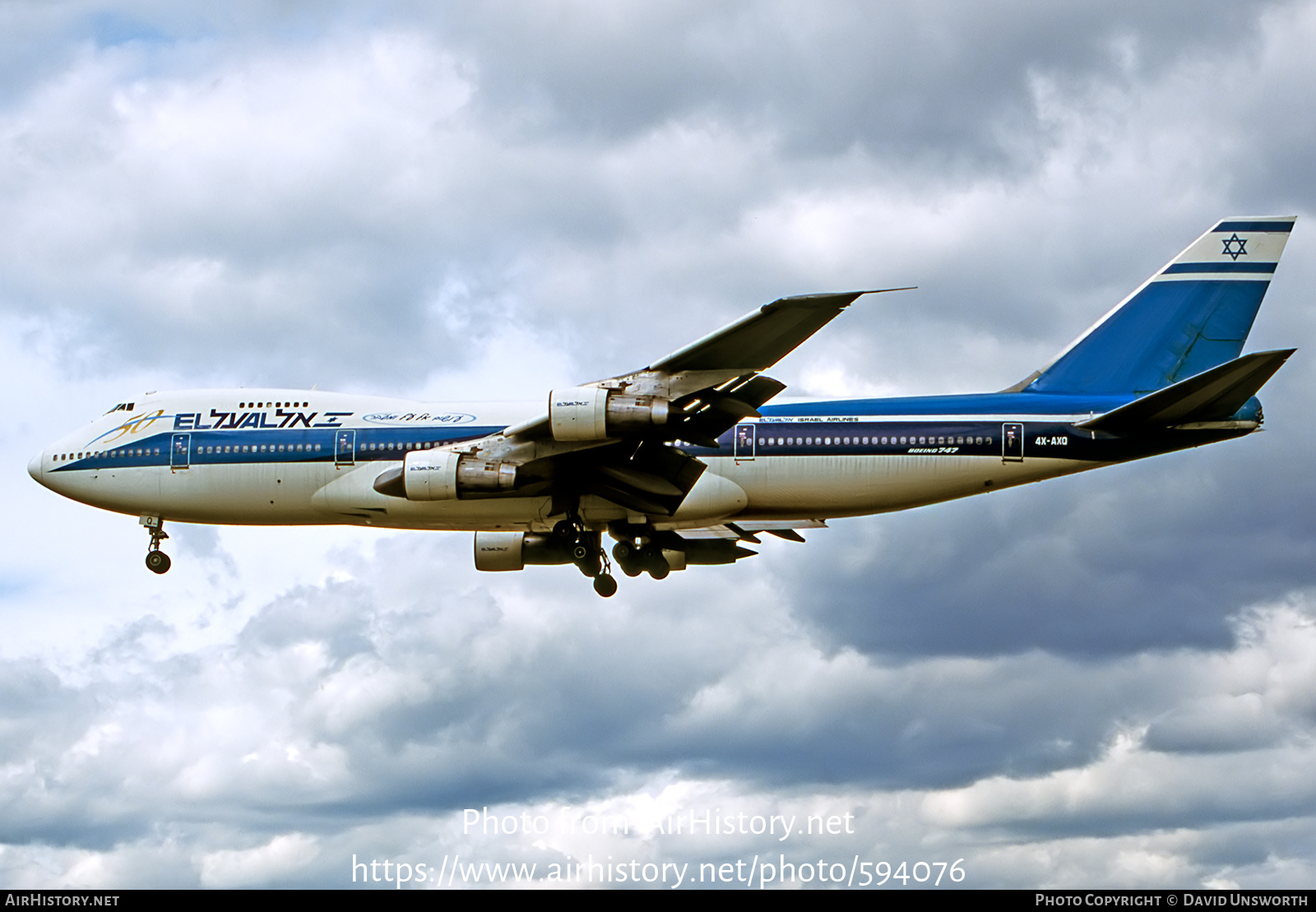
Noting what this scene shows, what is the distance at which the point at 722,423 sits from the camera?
34.4m

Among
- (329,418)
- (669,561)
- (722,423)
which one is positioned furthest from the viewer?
(669,561)

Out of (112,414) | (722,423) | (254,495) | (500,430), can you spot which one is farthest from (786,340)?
(112,414)

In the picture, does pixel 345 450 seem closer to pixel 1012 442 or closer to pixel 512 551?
pixel 512 551

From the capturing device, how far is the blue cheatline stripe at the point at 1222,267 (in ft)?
131

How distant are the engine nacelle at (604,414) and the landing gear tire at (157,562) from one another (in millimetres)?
14851

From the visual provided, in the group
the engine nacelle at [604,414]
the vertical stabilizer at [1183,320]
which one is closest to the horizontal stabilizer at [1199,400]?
the vertical stabilizer at [1183,320]

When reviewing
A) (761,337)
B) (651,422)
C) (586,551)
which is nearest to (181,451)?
(586,551)

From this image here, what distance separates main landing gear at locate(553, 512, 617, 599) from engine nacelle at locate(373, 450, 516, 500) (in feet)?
9.84

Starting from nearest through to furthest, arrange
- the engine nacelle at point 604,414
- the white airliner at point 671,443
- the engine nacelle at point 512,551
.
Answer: the engine nacelle at point 604,414
the white airliner at point 671,443
the engine nacelle at point 512,551

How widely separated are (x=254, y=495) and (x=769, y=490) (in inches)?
538

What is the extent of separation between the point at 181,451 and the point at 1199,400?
2608cm

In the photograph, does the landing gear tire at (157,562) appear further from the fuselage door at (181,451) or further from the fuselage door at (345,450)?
the fuselage door at (345,450)

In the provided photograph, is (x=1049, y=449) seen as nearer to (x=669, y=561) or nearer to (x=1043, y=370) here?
(x=1043, y=370)

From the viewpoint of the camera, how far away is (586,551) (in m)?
38.4
